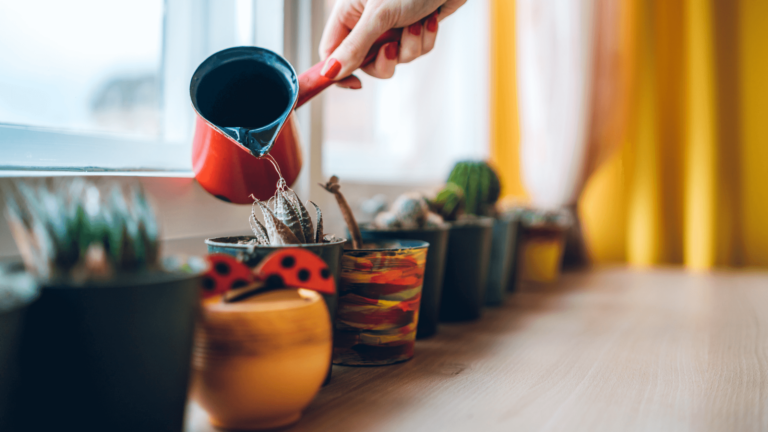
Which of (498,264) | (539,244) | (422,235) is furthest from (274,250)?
(539,244)

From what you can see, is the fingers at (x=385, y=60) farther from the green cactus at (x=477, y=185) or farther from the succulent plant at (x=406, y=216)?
the green cactus at (x=477, y=185)

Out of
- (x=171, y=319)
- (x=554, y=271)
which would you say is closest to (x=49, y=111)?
(x=171, y=319)

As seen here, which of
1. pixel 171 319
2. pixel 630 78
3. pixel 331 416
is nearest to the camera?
pixel 171 319

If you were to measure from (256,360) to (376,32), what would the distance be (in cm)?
42

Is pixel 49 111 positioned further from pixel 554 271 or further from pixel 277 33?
pixel 554 271

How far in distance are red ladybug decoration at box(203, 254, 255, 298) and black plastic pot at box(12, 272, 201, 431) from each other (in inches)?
2.8

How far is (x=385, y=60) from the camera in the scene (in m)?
0.68

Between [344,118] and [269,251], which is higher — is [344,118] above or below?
above

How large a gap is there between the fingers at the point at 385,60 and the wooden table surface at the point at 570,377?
34cm

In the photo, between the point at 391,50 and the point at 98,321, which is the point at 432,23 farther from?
the point at 98,321

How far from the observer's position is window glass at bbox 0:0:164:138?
596 mm

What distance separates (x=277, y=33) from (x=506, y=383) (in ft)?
1.88

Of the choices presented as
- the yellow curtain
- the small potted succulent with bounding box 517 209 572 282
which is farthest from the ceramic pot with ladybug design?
the yellow curtain

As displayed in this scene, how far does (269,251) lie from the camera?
45cm
